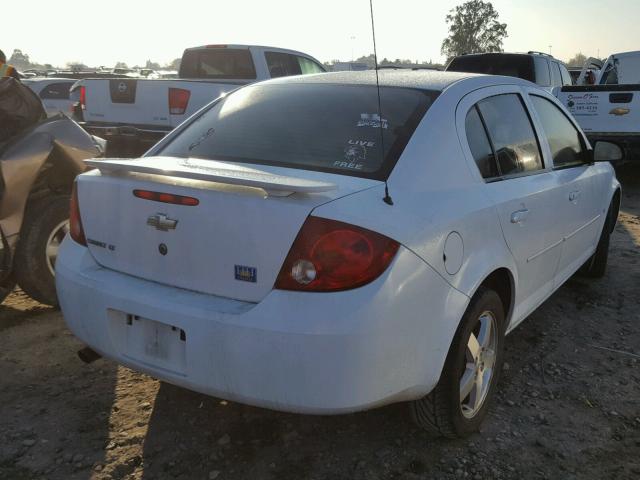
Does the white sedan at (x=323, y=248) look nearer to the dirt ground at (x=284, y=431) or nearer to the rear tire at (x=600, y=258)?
the dirt ground at (x=284, y=431)

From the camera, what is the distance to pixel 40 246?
4055 mm

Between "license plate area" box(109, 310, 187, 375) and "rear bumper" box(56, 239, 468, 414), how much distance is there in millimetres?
12

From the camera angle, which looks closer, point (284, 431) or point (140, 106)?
point (284, 431)

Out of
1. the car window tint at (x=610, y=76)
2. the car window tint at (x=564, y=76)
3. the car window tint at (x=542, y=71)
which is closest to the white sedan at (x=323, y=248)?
the car window tint at (x=542, y=71)

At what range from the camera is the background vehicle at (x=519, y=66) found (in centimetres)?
Answer: 1028

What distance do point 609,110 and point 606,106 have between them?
0.07m

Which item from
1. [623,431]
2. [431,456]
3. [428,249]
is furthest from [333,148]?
[623,431]

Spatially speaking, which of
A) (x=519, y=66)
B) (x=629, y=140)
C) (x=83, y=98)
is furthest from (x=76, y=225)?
(x=519, y=66)

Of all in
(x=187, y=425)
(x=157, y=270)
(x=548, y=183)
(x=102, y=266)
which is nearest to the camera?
(x=157, y=270)

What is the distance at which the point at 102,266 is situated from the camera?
2.69 metres

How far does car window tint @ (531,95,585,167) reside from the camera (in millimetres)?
3822

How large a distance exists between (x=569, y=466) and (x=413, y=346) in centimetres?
101

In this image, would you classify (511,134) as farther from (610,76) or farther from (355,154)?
(610,76)

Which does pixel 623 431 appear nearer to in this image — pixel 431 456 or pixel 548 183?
pixel 431 456
